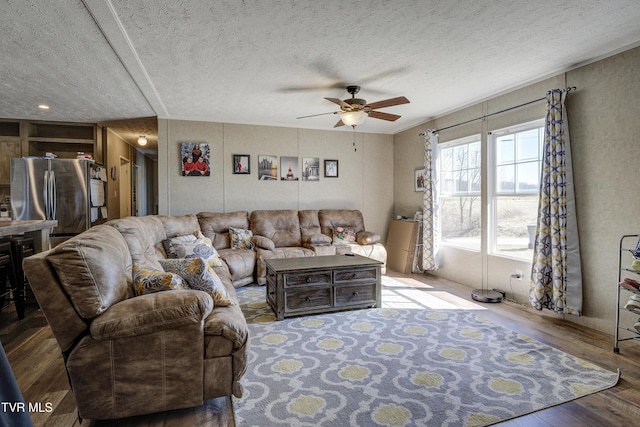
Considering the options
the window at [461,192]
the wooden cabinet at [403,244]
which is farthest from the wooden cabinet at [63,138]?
the window at [461,192]

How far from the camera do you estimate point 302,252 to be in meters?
5.03

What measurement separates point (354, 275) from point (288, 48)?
2.31 metres

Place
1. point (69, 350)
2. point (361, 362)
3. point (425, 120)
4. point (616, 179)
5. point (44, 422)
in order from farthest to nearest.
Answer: point (425, 120)
point (616, 179)
point (361, 362)
point (44, 422)
point (69, 350)

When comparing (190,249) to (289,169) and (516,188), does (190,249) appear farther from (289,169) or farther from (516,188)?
(516,188)

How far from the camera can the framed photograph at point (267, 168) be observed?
5.89 meters

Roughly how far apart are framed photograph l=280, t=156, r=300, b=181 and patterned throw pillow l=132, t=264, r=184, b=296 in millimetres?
4016

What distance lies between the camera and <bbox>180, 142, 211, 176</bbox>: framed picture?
5499mm

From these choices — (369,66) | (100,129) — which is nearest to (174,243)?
(369,66)

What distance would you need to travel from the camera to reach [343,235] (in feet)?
18.6

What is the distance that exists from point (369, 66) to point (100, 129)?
4909mm

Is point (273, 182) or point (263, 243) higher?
point (273, 182)

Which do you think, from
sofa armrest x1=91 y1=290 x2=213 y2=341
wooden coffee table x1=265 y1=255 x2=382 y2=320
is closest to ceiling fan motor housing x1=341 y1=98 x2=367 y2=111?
wooden coffee table x1=265 y1=255 x2=382 y2=320

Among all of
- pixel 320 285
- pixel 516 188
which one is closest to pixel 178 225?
pixel 320 285

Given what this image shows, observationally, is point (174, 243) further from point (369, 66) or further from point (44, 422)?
point (369, 66)
